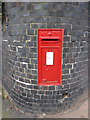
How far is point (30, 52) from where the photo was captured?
128 inches

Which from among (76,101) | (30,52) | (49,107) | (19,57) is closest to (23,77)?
(19,57)

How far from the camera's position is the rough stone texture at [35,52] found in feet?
9.96

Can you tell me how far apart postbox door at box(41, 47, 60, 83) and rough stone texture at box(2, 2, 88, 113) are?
0.25 meters

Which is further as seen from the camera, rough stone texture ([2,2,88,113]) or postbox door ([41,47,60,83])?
postbox door ([41,47,60,83])

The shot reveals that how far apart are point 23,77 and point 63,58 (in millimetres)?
1592

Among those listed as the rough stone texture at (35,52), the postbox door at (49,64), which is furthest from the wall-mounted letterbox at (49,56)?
the rough stone texture at (35,52)

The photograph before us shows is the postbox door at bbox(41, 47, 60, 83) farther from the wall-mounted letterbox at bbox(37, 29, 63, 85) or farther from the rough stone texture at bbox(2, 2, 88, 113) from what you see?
the rough stone texture at bbox(2, 2, 88, 113)

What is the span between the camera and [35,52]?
321cm

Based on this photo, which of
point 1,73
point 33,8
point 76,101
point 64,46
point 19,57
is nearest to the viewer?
point 33,8

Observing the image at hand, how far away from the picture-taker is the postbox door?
10.4 feet

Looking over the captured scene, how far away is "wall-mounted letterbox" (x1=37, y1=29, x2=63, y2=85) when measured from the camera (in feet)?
10.1

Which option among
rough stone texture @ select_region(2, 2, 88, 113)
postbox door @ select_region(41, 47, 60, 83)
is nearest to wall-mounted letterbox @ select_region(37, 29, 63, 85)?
postbox door @ select_region(41, 47, 60, 83)

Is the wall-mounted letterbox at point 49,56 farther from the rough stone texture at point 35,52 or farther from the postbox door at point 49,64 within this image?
the rough stone texture at point 35,52

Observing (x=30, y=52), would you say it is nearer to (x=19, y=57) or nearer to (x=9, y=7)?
(x=19, y=57)
